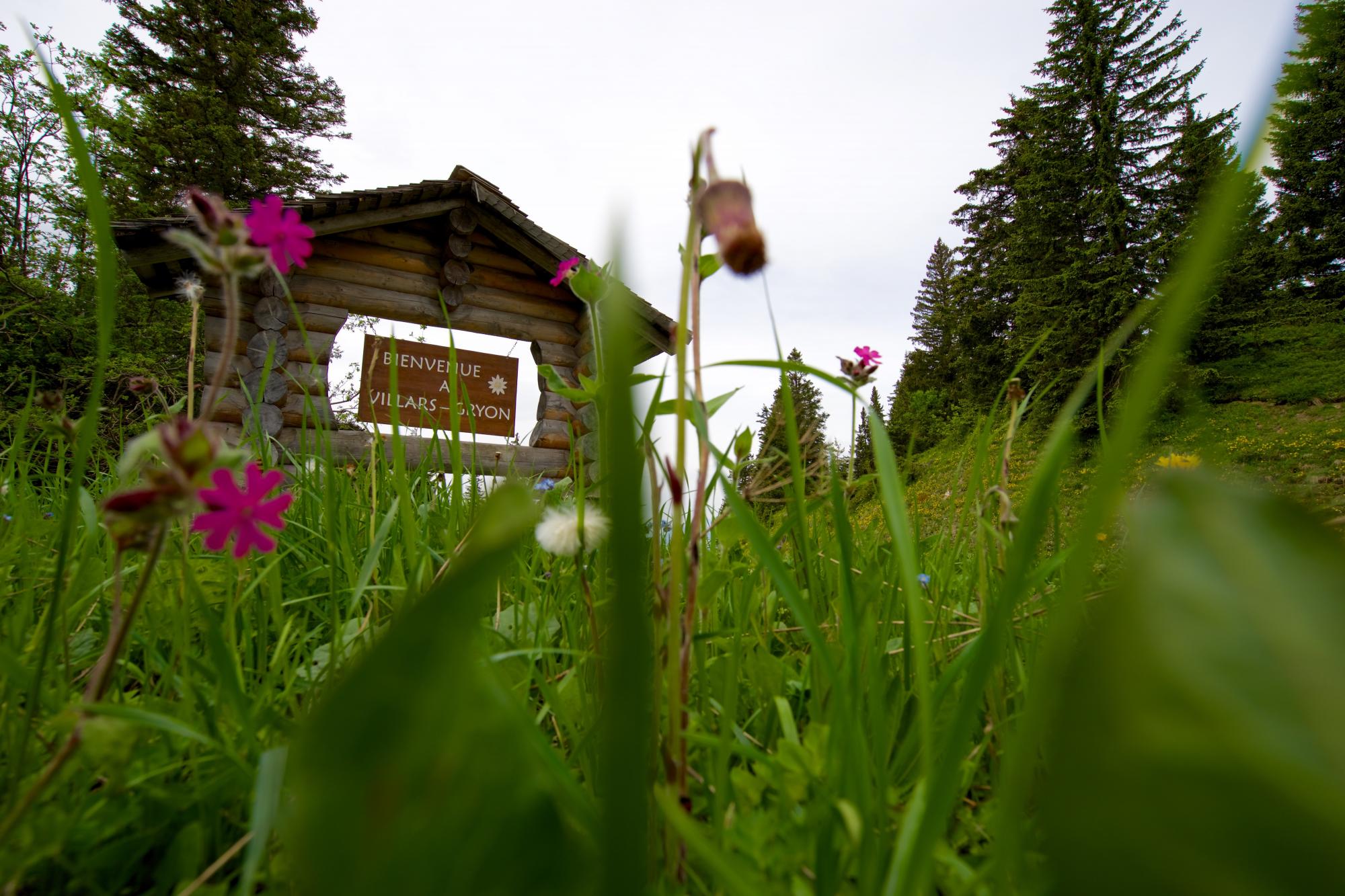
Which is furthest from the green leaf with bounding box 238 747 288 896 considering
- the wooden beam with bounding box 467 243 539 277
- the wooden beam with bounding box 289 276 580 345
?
the wooden beam with bounding box 467 243 539 277

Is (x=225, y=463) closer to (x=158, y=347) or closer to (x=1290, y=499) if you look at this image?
(x=1290, y=499)

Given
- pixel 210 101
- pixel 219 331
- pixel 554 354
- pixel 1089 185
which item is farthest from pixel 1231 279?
pixel 210 101

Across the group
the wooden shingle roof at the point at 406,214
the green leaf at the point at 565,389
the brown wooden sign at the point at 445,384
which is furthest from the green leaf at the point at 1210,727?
the brown wooden sign at the point at 445,384

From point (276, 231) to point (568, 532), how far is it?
51 cm

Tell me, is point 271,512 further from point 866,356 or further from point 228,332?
point 866,356

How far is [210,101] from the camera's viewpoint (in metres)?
14.5

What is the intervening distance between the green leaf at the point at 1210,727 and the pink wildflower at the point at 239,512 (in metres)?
0.65

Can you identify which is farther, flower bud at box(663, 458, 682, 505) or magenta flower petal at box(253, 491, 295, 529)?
magenta flower petal at box(253, 491, 295, 529)

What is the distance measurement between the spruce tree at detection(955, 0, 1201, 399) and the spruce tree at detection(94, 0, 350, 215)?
1974 cm

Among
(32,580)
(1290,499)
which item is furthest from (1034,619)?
(32,580)

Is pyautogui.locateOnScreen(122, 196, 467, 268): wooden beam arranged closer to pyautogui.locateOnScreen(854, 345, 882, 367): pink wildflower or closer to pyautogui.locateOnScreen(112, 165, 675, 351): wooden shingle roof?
pyautogui.locateOnScreen(112, 165, 675, 351): wooden shingle roof

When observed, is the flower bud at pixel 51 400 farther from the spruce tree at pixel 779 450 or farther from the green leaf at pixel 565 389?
the spruce tree at pixel 779 450

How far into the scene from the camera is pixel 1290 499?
0.26 metres

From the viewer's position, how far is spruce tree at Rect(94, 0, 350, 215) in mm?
13984
